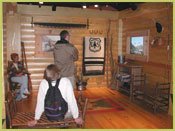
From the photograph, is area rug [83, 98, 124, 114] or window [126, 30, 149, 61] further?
window [126, 30, 149, 61]

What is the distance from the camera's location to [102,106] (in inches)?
179

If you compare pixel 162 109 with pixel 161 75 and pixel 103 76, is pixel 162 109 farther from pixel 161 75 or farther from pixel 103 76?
pixel 103 76

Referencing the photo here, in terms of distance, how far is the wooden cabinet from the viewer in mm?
5246

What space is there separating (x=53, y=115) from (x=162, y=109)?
9.54ft

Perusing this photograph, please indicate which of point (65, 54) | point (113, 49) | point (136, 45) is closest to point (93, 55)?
point (113, 49)

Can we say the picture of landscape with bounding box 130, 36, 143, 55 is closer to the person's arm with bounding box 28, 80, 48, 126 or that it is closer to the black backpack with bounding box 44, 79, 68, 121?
the black backpack with bounding box 44, 79, 68, 121

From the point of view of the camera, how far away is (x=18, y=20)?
544cm

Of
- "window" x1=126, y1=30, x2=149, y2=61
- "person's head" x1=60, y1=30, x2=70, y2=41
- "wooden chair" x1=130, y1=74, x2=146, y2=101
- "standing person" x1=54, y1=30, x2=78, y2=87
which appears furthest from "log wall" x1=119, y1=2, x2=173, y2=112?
"person's head" x1=60, y1=30, x2=70, y2=41

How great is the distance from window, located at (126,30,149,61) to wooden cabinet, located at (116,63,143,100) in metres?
0.32

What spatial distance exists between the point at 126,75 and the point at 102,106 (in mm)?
1414

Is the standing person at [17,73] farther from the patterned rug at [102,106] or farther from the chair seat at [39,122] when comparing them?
the chair seat at [39,122]

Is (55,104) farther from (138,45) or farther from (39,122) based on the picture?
(138,45)

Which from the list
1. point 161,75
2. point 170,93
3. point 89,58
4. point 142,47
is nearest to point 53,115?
point 170,93

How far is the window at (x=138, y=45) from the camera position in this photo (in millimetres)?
5172
